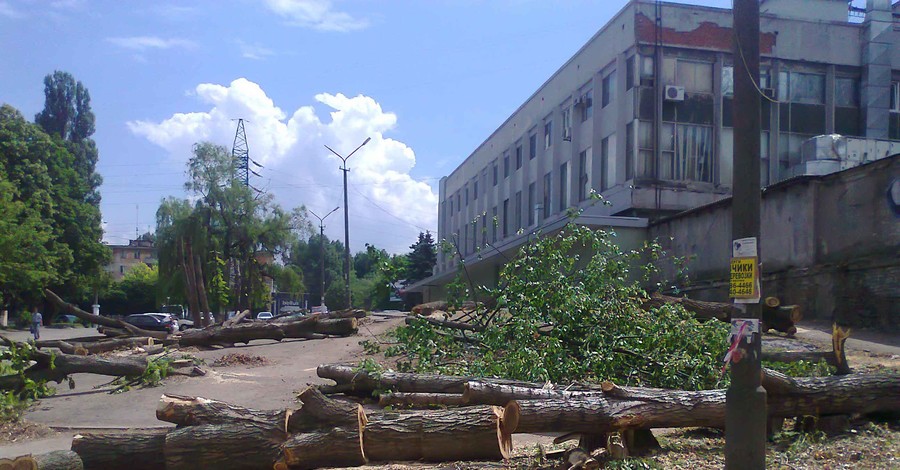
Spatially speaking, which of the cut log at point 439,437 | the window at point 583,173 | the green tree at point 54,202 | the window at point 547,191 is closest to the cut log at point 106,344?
the cut log at point 439,437

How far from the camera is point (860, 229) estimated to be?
17.1 metres

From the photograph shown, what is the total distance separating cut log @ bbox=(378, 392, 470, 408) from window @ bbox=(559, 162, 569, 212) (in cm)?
2782

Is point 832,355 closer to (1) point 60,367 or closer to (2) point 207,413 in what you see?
(2) point 207,413

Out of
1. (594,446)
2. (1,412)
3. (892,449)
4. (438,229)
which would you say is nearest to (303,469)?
(594,446)

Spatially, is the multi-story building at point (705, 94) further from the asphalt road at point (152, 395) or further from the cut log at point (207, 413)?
the cut log at point (207, 413)

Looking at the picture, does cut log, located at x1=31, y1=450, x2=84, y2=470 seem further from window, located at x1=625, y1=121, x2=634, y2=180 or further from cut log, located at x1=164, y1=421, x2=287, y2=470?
window, located at x1=625, y1=121, x2=634, y2=180

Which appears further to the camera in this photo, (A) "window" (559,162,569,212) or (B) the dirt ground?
(A) "window" (559,162,569,212)

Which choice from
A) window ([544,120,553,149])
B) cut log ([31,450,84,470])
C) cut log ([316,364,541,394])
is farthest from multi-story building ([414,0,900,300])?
cut log ([31,450,84,470])

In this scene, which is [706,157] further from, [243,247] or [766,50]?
[243,247]

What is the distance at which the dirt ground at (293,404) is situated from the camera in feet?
22.2

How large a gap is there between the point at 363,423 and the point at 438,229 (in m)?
60.2

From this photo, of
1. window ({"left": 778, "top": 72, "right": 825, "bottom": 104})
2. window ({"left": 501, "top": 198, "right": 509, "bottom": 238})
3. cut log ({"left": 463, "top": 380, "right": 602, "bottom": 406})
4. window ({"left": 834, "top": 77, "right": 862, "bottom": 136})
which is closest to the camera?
cut log ({"left": 463, "top": 380, "right": 602, "bottom": 406})

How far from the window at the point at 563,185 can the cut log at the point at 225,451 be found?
1204 inches

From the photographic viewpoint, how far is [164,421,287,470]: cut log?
21.3 ft
